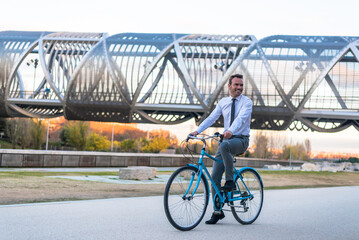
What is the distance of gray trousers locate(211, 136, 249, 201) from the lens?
6.72 metres

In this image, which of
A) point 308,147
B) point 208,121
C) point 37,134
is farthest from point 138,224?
point 308,147

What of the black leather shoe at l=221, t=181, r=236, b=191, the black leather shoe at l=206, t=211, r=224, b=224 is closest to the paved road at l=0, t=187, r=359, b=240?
the black leather shoe at l=206, t=211, r=224, b=224

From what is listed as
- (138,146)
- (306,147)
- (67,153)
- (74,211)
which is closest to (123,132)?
(306,147)

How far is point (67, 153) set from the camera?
30609 mm

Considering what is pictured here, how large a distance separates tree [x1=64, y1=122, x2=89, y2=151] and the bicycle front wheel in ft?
226

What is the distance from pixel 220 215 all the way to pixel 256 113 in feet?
129

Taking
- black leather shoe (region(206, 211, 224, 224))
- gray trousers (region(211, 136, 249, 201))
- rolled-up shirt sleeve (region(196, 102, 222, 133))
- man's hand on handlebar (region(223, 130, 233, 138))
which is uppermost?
rolled-up shirt sleeve (region(196, 102, 222, 133))

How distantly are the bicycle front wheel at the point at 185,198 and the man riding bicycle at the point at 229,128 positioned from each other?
41cm

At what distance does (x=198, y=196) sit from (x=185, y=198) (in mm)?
248

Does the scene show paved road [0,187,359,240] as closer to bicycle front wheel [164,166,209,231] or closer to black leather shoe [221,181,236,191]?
bicycle front wheel [164,166,209,231]

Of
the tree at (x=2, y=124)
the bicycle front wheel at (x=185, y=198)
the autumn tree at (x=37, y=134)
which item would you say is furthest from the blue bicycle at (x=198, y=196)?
the tree at (x=2, y=124)

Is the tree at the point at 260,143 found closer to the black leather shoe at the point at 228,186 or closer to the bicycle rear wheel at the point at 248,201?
the bicycle rear wheel at the point at 248,201

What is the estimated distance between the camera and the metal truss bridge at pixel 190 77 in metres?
45.7

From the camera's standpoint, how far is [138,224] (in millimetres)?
6758
